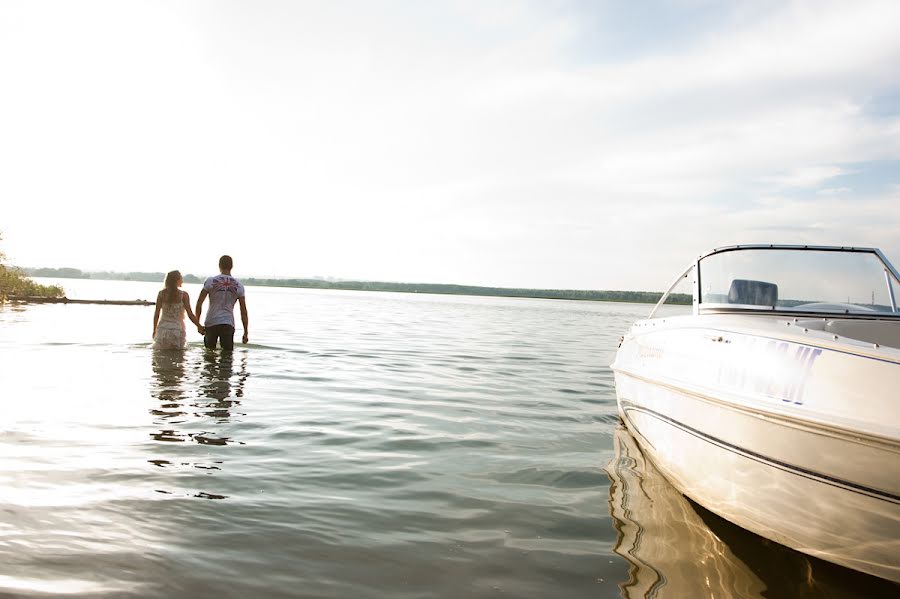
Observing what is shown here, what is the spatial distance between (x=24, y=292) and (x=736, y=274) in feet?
122

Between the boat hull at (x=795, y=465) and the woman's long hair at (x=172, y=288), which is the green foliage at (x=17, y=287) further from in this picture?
the boat hull at (x=795, y=465)

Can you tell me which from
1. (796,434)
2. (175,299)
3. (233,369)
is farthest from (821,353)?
(175,299)

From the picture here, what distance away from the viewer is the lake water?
3.38 metres

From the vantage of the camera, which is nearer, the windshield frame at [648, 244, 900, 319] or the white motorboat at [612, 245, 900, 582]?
the white motorboat at [612, 245, 900, 582]

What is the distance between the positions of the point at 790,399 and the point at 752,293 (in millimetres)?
1991

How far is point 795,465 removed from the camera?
3.38 metres

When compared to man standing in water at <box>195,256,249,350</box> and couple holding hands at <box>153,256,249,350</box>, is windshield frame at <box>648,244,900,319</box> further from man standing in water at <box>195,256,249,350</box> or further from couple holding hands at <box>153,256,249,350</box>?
couple holding hands at <box>153,256,249,350</box>

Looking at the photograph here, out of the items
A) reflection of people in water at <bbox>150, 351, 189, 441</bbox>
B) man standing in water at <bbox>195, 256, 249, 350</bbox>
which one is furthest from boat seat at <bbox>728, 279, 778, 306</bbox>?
man standing in water at <bbox>195, 256, 249, 350</bbox>

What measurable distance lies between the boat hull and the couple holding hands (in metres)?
9.26

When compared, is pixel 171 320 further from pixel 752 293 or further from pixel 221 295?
pixel 752 293

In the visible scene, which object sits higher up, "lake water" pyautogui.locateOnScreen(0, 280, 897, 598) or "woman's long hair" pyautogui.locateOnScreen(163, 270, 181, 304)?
"woman's long hair" pyautogui.locateOnScreen(163, 270, 181, 304)

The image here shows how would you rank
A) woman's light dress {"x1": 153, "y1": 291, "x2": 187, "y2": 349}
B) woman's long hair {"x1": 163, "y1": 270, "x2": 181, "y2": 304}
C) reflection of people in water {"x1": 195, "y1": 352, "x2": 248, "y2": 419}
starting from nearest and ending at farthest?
reflection of people in water {"x1": 195, "y1": 352, "x2": 248, "y2": 419} → woman's long hair {"x1": 163, "y1": 270, "x2": 181, "y2": 304} → woman's light dress {"x1": 153, "y1": 291, "x2": 187, "y2": 349}

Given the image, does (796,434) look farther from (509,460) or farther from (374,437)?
(374,437)

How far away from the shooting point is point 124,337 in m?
16.2
